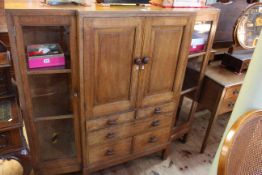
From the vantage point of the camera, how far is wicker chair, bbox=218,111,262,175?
0.73 metres

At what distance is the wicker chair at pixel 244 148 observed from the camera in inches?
28.6

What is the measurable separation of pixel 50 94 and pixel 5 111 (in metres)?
0.33

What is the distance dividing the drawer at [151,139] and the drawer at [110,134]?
119mm

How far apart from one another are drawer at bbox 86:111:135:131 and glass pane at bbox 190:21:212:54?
27.0 inches

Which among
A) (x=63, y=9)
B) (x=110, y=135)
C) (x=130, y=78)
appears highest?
(x=63, y=9)

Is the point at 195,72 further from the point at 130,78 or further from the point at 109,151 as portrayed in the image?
the point at 109,151

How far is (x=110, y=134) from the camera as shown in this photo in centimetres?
155

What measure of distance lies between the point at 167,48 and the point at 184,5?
326mm

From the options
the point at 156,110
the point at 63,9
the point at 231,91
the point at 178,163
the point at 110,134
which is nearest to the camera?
the point at 63,9

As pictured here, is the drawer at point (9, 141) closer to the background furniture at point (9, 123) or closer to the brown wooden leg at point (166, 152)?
the background furniture at point (9, 123)

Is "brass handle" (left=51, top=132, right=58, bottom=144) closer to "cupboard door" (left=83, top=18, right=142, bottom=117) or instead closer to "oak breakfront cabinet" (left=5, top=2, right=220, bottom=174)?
"oak breakfront cabinet" (left=5, top=2, right=220, bottom=174)

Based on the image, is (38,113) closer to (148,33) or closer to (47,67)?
(47,67)

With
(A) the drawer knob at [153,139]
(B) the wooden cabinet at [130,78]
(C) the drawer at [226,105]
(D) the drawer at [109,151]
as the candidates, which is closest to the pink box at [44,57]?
(B) the wooden cabinet at [130,78]

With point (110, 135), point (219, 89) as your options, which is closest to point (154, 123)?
point (110, 135)
